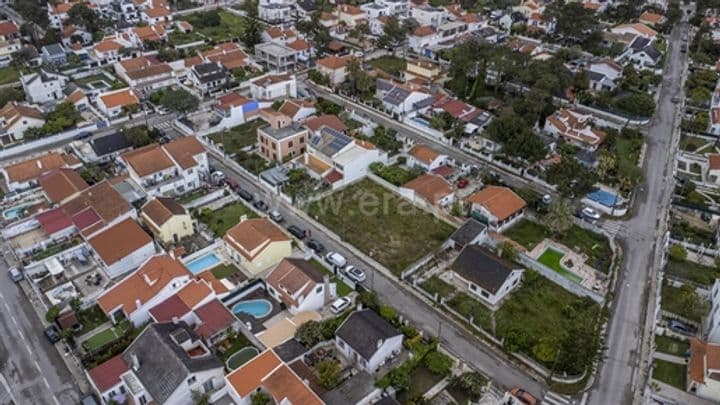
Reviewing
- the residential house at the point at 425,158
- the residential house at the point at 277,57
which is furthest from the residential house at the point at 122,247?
the residential house at the point at 277,57

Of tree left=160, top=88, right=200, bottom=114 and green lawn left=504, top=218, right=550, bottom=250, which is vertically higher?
tree left=160, top=88, right=200, bottom=114

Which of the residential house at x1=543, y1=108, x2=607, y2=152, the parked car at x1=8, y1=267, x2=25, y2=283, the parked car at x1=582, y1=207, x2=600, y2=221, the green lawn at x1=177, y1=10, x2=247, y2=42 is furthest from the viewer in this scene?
the green lawn at x1=177, y1=10, x2=247, y2=42

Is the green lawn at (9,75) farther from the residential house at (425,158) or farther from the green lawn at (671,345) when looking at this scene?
the green lawn at (671,345)

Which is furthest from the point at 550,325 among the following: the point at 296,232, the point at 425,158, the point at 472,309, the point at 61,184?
the point at 61,184

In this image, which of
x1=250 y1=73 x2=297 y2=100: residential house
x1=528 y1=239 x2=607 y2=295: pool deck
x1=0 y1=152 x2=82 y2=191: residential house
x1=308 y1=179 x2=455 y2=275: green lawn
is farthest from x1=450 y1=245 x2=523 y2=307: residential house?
x1=0 y1=152 x2=82 y2=191: residential house

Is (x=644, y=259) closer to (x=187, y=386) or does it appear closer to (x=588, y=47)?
(x=187, y=386)

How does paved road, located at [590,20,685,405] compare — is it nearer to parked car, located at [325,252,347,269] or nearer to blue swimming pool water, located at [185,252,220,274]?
parked car, located at [325,252,347,269]

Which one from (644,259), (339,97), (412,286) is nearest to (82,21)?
(339,97)
